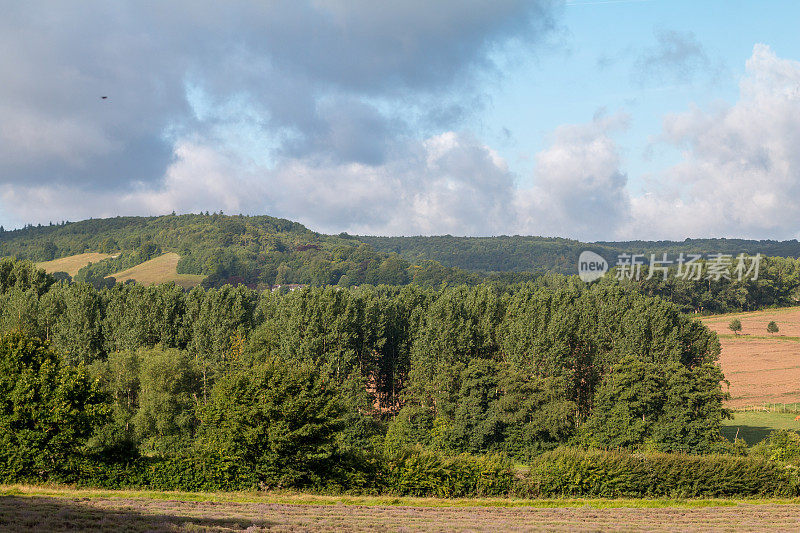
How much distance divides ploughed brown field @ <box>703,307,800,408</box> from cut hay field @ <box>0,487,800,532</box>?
62.2 meters

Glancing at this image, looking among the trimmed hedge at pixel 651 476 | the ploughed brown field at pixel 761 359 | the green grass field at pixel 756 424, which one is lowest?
the green grass field at pixel 756 424

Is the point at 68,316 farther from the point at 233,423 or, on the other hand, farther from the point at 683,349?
the point at 683,349

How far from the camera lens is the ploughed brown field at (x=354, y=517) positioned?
1112 inches

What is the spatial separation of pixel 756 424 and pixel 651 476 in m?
47.0

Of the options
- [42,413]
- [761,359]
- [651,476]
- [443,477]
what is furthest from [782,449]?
[761,359]

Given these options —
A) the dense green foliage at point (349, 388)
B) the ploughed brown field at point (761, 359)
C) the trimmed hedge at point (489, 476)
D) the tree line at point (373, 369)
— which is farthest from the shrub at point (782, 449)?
the ploughed brown field at point (761, 359)

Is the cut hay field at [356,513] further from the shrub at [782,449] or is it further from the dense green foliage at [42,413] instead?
the shrub at [782,449]

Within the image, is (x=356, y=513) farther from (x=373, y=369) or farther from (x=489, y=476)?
(x=373, y=369)

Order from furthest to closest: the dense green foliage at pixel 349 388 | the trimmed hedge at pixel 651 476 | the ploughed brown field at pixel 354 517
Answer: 1. the trimmed hedge at pixel 651 476
2. the dense green foliage at pixel 349 388
3. the ploughed brown field at pixel 354 517

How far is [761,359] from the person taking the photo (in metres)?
126

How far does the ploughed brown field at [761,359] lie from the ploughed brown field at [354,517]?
64.7m

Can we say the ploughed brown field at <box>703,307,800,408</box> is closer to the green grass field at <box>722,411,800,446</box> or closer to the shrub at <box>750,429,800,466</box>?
the green grass field at <box>722,411,800,446</box>

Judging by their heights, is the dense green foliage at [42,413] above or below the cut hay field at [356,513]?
above

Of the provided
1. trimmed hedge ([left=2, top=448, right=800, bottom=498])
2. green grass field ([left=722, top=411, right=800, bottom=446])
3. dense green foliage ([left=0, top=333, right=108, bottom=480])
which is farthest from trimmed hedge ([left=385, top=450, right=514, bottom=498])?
green grass field ([left=722, top=411, right=800, bottom=446])
